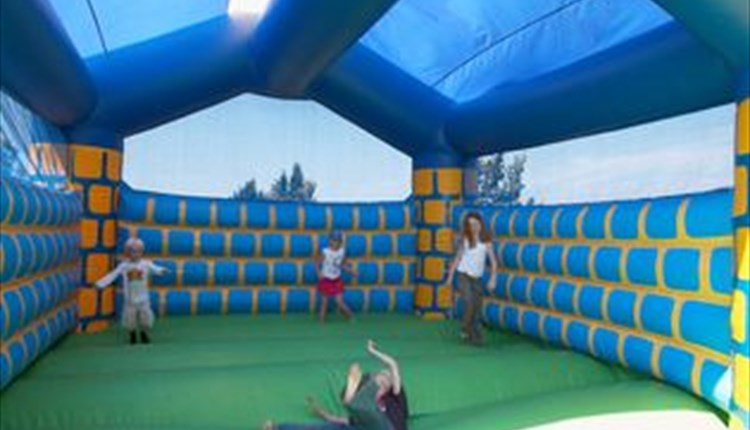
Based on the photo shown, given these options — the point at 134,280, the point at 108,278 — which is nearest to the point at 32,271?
the point at 108,278

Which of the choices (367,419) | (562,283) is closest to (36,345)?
(367,419)

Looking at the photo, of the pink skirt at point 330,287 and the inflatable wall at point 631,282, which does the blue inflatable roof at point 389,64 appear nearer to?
the inflatable wall at point 631,282

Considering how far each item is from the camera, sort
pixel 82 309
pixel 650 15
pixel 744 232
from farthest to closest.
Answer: pixel 82 309 < pixel 650 15 < pixel 744 232

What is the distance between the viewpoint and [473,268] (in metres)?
5.43

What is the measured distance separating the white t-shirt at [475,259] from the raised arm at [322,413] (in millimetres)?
2018

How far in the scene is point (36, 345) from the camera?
13.2 ft

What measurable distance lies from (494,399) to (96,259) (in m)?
3.28

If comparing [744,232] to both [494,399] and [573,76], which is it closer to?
[494,399]

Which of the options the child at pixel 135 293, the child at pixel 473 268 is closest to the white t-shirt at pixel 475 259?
the child at pixel 473 268

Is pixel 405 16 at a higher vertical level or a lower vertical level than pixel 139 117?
higher

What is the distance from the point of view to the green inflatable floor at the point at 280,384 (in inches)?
133

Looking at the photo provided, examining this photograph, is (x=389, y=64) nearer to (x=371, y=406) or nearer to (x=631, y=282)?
(x=631, y=282)

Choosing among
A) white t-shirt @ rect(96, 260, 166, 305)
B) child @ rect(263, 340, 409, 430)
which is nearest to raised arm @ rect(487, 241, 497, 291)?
child @ rect(263, 340, 409, 430)

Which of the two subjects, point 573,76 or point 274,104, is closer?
point 573,76
